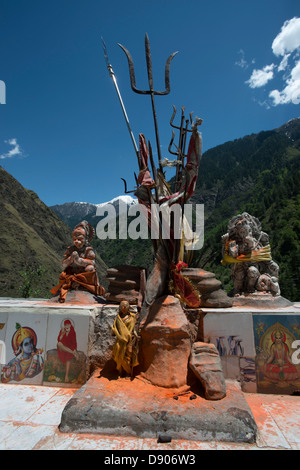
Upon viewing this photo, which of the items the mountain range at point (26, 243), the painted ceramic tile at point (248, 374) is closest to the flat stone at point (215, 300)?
the painted ceramic tile at point (248, 374)

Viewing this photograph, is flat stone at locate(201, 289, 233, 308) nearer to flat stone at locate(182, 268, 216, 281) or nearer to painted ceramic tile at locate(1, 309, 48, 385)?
flat stone at locate(182, 268, 216, 281)

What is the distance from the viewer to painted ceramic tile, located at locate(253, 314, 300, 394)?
493 centimetres

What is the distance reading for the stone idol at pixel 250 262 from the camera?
6211mm

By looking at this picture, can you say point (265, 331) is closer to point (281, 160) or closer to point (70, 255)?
point (70, 255)

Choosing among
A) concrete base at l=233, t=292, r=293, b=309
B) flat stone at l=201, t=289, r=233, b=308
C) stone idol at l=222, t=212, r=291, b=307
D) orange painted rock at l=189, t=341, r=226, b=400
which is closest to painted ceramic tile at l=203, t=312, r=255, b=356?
orange painted rock at l=189, t=341, r=226, b=400

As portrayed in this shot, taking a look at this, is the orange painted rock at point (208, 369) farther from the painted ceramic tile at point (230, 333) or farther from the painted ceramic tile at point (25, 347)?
the painted ceramic tile at point (25, 347)

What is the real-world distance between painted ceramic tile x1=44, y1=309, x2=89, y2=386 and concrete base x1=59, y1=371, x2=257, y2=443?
1.08 meters

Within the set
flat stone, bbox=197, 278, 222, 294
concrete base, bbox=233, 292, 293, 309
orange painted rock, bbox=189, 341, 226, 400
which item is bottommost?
orange painted rock, bbox=189, 341, 226, 400

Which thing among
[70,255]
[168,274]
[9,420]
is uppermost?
[70,255]

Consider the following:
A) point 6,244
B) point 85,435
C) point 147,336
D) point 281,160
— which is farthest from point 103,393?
point 281,160

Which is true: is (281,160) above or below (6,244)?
above

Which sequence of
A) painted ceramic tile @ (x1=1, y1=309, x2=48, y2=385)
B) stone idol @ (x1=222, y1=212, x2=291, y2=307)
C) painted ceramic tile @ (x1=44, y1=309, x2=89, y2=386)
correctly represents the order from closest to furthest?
painted ceramic tile @ (x1=44, y1=309, x2=89, y2=386), painted ceramic tile @ (x1=1, y1=309, x2=48, y2=385), stone idol @ (x1=222, y1=212, x2=291, y2=307)

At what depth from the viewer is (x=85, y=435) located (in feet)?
12.0
